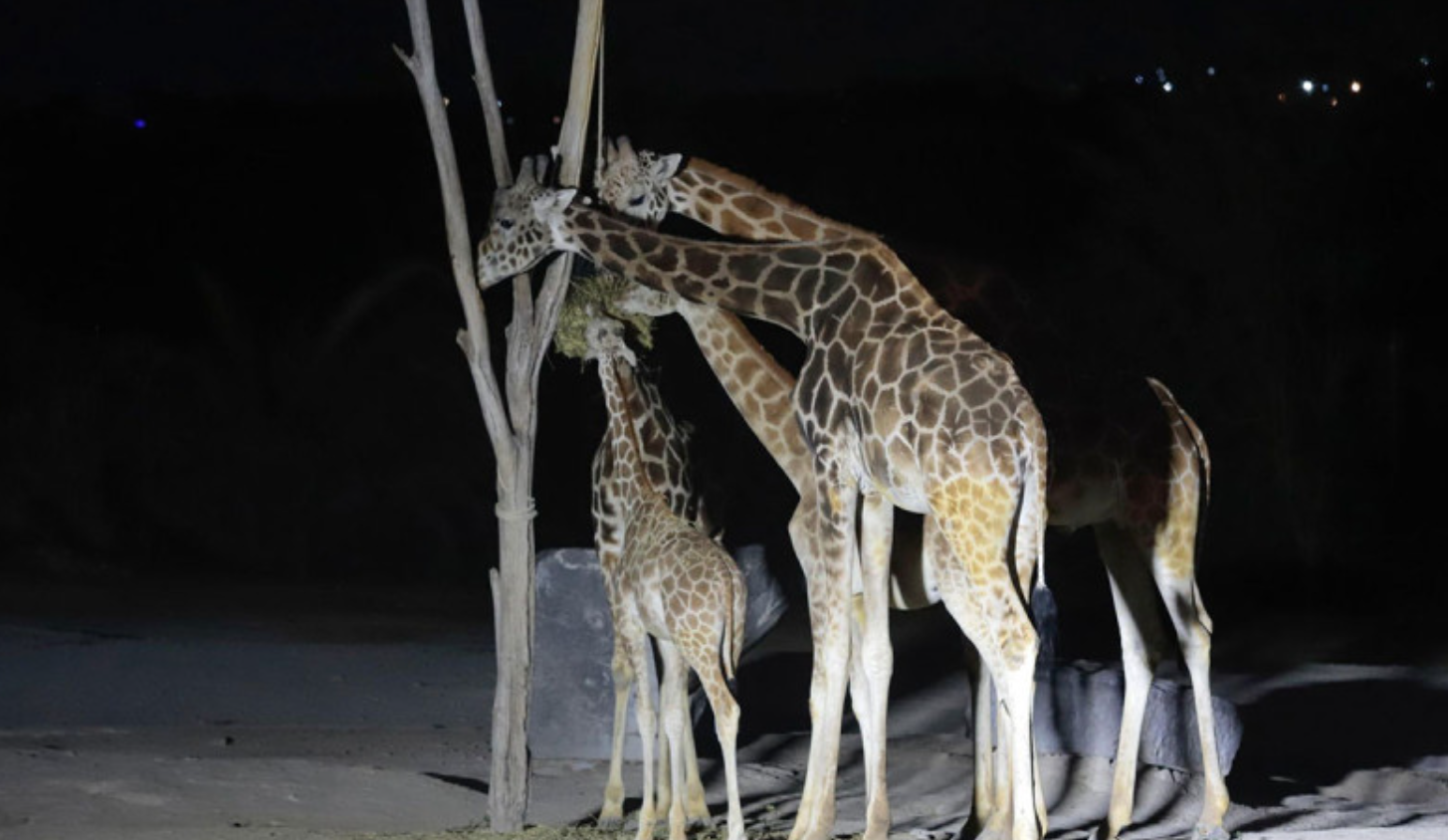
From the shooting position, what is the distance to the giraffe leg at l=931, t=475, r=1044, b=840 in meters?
6.48

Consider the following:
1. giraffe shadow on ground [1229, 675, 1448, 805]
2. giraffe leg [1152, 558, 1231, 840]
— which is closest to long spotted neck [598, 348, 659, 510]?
giraffe leg [1152, 558, 1231, 840]

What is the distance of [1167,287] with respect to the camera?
73.6 ft

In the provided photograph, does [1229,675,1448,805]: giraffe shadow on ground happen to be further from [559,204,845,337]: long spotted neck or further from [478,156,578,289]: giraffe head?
[478,156,578,289]: giraffe head

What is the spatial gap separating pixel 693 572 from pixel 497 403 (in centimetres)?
113

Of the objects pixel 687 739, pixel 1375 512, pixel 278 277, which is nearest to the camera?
A: pixel 687 739

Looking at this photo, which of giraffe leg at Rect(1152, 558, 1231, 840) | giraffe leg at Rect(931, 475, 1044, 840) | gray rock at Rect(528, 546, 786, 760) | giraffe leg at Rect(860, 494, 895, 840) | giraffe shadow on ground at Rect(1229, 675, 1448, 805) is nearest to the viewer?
giraffe leg at Rect(931, 475, 1044, 840)

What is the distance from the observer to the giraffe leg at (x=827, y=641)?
7.02 meters

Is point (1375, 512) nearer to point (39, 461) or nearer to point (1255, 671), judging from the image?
point (1255, 671)

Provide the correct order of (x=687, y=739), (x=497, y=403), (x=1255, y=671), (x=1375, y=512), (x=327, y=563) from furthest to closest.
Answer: (x=1375, y=512) < (x=327, y=563) < (x=1255, y=671) < (x=687, y=739) < (x=497, y=403)

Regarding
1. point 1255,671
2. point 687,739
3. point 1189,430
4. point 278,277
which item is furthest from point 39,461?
point 1189,430

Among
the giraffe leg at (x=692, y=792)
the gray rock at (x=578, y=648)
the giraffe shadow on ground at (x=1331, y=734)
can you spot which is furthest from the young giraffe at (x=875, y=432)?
the giraffe shadow on ground at (x=1331, y=734)

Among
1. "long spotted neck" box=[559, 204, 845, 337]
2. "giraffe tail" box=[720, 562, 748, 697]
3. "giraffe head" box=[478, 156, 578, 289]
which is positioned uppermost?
"giraffe head" box=[478, 156, 578, 289]

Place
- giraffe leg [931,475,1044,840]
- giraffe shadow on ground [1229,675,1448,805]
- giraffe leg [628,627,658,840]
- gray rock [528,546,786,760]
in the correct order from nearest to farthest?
giraffe leg [931,475,1044,840] < giraffe leg [628,627,658,840] < gray rock [528,546,786,760] < giraffe shadow on ground [1229,675,1448,805]

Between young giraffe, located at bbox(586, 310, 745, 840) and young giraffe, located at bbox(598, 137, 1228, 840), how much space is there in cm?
47
